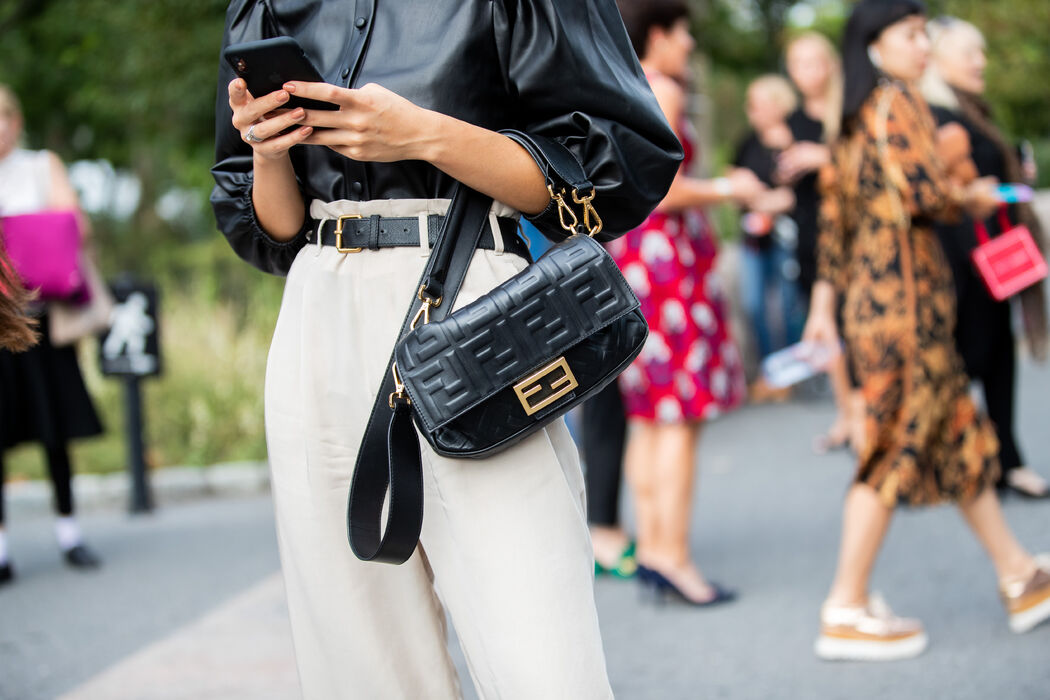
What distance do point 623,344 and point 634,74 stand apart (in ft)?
1.60

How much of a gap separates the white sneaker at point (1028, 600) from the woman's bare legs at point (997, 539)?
3cm

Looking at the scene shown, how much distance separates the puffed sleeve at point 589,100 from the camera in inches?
74.4

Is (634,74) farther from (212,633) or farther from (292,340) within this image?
(212,633)

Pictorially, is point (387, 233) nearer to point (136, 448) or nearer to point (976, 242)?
point (976, 242)

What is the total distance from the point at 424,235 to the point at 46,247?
3880 millimetres

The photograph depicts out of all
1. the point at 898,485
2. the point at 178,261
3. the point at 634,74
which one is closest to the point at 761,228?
the point at 898,485

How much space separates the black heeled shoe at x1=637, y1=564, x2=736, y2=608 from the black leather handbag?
103 inches

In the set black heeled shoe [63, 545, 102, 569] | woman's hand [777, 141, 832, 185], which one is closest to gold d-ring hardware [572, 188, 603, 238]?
black heeled shoe [63, 545, 102, 569]

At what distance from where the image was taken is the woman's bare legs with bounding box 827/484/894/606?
3660mm

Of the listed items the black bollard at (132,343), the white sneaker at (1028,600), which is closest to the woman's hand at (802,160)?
the white sneaker at (1028,600)

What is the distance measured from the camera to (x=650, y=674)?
375 cm

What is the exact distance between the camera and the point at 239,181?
2.14 metres

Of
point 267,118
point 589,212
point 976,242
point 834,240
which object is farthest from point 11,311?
point 976,242

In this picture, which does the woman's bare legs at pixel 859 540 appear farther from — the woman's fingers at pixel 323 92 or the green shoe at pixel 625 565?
the woman's fingers at pixel 323 92
